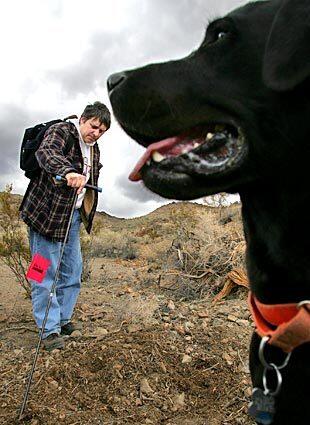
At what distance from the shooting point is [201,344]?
4.47 m

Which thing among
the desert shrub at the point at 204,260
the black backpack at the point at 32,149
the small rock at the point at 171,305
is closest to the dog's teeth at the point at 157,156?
the black backpack at the point at 32,149

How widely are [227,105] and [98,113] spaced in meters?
3.10

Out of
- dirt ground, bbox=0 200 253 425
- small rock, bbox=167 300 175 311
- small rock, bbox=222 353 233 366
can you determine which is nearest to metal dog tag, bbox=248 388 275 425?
dirt ground, bbox=0 200 253 425

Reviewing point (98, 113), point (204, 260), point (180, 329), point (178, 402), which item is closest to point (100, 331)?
point (180, 329)

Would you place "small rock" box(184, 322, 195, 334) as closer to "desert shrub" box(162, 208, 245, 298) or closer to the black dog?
"desert shrub" box(162, 208, 245, 298)

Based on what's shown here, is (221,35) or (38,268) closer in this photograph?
(221,35)

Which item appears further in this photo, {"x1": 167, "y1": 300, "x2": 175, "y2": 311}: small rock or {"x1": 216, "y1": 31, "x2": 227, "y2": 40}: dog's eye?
{"x1": 167, "y1": 300, "x2": 175, "y2": 311}: small rock

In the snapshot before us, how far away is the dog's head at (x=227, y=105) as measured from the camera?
1.89 meters

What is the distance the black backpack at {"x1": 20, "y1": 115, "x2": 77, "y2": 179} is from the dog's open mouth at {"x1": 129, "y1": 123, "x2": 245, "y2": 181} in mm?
2868

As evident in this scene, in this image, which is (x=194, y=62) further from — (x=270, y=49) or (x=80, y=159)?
(x=80, y=159)

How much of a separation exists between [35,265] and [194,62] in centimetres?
300

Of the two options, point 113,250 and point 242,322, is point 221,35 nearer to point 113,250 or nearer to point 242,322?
point 242,322

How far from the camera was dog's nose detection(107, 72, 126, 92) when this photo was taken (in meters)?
2.21

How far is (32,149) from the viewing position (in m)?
4.90
